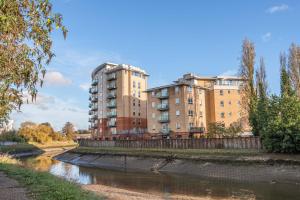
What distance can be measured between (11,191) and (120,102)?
262 ft

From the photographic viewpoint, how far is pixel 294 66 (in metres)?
51.4

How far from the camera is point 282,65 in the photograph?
5259 centimetres

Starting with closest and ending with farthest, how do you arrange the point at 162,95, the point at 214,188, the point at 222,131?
the point at 214,188 < the point at 222,131 < the point at 162,95

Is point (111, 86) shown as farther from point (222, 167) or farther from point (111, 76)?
point (222, 167)

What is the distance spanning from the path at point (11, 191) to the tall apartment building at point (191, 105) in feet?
190

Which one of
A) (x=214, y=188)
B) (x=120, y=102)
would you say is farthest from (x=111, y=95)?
(x=214, y=188)

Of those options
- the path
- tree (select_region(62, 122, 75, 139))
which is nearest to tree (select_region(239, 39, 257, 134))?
the path

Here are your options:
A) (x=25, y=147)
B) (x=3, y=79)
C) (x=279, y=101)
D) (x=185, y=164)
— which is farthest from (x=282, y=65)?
(x=25, y=147)

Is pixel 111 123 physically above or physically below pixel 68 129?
above

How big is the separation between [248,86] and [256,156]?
A: 15.9m

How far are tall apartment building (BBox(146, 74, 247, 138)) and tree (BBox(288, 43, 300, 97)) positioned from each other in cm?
2460

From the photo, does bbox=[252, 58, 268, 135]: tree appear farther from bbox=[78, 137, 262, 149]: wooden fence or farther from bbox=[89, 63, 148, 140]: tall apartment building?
bbox=[89, 63, 148, 140]: tall apartment building

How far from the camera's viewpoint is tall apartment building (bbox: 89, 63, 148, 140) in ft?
307

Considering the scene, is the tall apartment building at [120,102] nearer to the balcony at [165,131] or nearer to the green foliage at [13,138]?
the balcony at [165,131]
